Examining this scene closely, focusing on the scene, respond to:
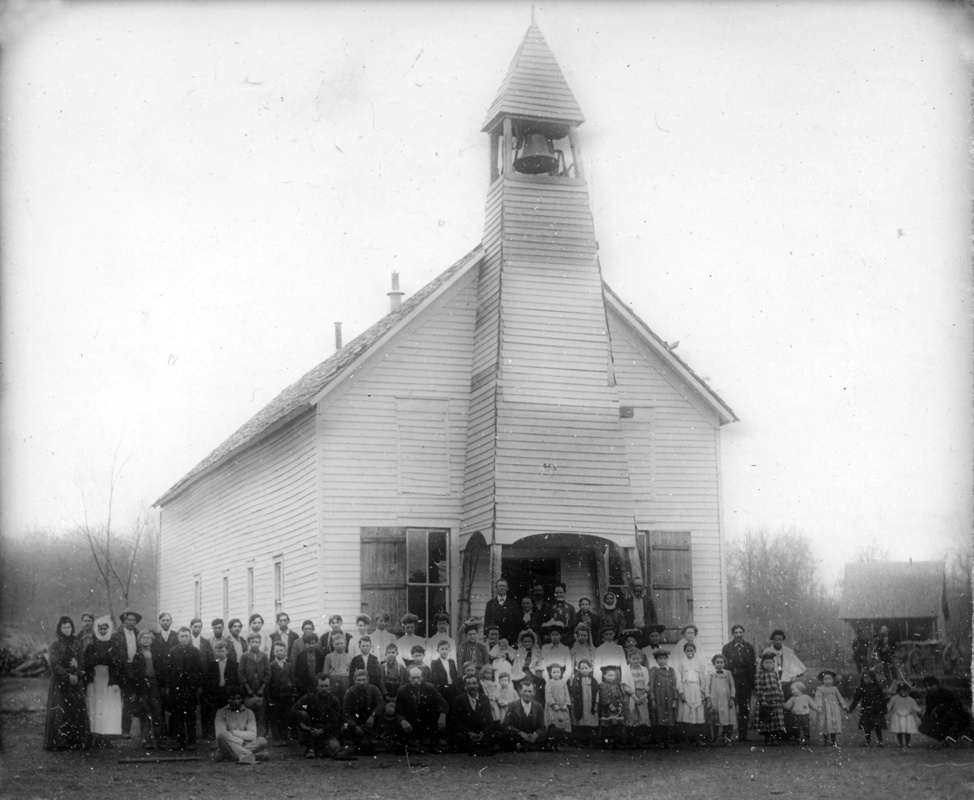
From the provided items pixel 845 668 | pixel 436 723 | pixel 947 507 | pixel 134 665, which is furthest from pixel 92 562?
pixel 947 507

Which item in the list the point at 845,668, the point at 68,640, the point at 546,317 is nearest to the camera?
the point at 68,640

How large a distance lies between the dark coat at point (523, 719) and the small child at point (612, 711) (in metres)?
0.89

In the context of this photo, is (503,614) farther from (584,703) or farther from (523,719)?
(523,719)

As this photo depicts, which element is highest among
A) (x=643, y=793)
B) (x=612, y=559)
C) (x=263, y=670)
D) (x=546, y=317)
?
(x=546, y=317)

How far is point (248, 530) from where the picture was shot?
21656mm

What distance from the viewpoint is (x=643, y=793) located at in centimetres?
1354

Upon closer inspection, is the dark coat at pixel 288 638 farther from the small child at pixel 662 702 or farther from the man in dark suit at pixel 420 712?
the small child at pixel 662 702

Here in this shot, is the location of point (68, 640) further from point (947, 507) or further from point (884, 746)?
point (947, 507)

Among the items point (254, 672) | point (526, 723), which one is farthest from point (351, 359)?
point (526, 723)

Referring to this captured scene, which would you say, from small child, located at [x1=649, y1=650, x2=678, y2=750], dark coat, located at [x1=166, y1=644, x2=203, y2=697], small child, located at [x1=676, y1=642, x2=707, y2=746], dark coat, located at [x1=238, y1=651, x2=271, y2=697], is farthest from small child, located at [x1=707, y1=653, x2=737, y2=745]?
dark coat, located at [x1=166, y1=644, x2=203, y2=697]

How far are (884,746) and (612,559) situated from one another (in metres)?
5.07

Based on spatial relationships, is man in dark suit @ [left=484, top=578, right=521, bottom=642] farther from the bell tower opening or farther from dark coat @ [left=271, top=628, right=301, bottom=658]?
the bell tower opening

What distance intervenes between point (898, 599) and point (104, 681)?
35.6 feet

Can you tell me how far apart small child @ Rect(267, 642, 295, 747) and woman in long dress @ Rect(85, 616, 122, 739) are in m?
1.89
